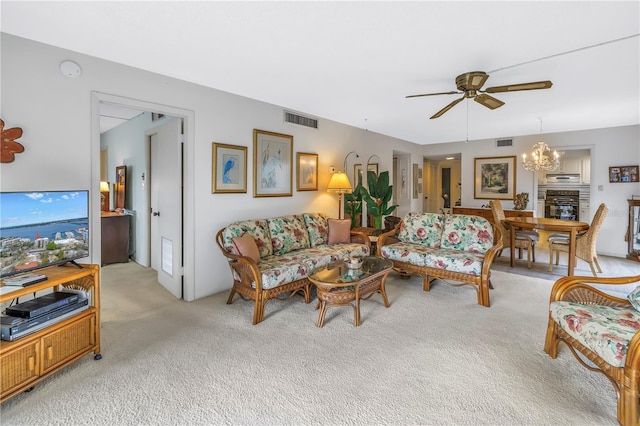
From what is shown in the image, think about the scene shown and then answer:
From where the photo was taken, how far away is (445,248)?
13.7 ft

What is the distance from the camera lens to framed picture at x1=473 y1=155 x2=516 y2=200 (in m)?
7.06

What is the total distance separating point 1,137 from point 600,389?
449 cm

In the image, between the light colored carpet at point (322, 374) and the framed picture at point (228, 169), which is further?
the framed picture at point (228, 169)

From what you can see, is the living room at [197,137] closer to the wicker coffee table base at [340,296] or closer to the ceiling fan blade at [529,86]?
the ceiling fan blade at [529,86]

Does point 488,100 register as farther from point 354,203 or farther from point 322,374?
point 322,374

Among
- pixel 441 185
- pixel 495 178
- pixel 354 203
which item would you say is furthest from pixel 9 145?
pixel 441 185

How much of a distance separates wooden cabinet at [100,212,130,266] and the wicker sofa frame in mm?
2485

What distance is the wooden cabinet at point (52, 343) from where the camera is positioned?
1.77 m

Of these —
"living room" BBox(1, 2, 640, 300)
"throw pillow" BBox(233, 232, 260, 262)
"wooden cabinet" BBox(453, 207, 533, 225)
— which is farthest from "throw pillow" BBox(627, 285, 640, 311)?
"wooden cabinet" BBox(453, 207, 533, 225)

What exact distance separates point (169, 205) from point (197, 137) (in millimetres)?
921

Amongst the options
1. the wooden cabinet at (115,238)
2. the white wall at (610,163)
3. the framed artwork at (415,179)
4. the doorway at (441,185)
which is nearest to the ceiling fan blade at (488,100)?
the white wall at (610,163)

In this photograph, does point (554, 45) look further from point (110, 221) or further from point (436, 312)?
point (110, 221)

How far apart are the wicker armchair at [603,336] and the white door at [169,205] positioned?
3629 mm

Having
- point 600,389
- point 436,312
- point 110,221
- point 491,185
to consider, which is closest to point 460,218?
point 436,312
